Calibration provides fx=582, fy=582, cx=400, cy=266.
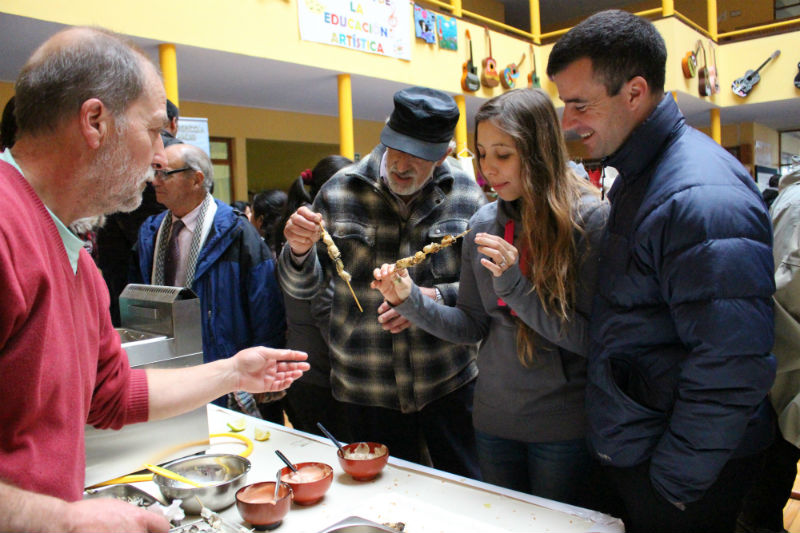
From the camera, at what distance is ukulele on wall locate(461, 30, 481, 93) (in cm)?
905

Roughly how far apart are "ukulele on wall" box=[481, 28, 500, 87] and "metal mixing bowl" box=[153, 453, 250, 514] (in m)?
8.80

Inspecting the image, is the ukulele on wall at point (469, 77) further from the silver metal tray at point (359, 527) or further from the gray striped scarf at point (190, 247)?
the silver metal tray at point (359, 527)

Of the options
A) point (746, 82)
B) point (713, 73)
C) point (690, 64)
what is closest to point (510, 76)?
point (690, 64)

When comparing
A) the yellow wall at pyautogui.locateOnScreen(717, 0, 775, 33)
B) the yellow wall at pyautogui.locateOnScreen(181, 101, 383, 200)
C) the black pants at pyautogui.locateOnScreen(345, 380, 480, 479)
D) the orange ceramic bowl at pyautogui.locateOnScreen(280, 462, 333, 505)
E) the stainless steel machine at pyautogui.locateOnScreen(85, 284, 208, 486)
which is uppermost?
the yellow wall at pyautogui.locateOnScreen(717, 0, 775, 33)

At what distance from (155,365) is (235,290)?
843 millimetres

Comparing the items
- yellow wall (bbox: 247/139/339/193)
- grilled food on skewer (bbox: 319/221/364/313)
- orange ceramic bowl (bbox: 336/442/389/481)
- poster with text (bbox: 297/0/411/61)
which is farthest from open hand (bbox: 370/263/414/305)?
yellow wall (bbox: 247/139/339/193)

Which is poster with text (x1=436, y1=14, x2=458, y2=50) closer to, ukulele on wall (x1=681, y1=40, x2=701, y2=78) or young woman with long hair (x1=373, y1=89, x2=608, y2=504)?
ukulele on wall (x1=681, y1=40, x2=701, y2=78)

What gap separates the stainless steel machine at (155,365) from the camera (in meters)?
1.54

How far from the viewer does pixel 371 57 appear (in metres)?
7.62

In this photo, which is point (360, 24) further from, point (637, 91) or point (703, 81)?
point (703, 81)

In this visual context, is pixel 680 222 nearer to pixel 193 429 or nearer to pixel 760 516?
pixel 193 429

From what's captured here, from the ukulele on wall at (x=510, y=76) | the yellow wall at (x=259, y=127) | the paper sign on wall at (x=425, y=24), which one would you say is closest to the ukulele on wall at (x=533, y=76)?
the ukulele on wall at (x=510, y=76)

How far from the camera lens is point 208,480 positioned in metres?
1.53

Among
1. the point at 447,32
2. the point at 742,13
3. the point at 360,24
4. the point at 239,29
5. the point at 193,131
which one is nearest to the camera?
the point at 193,131
